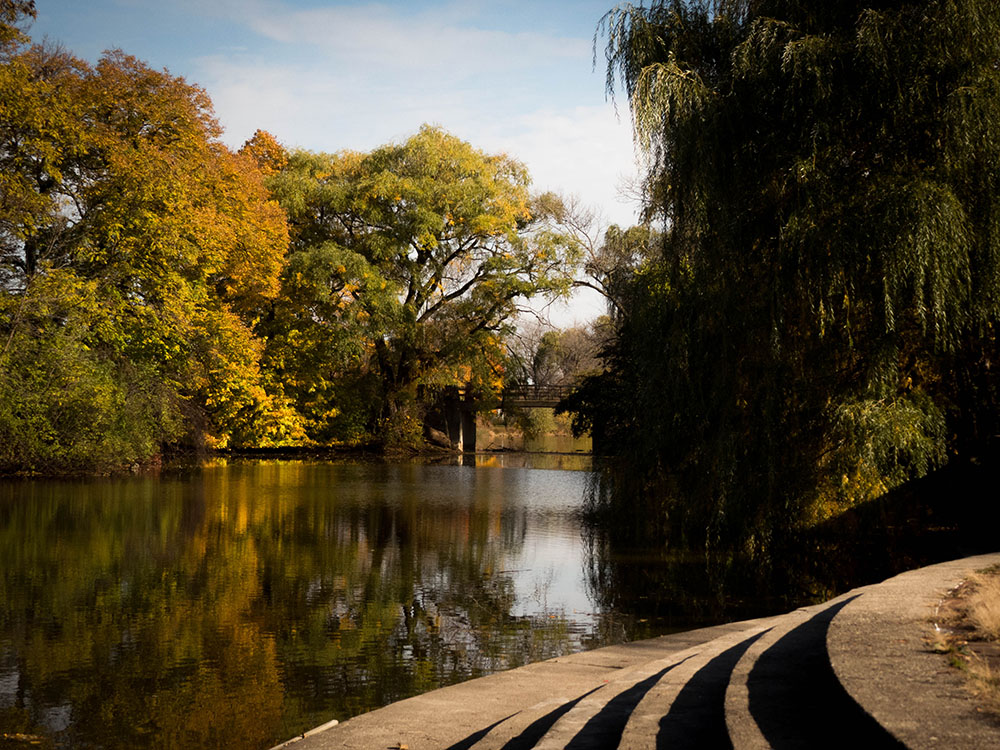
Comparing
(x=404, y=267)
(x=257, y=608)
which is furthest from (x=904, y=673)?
(x=404, y=267)

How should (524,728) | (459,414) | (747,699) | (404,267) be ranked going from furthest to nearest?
(459,414) < (404,267) < (524,728) < (747,699)

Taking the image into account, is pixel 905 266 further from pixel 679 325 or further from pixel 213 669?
pixel 213 669

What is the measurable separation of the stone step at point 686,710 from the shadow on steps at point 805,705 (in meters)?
0.24

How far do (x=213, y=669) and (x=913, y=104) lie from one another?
357 inches

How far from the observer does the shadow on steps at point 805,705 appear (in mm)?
3867

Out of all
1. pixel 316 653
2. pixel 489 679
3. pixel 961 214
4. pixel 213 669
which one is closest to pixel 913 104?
pixel 961 214

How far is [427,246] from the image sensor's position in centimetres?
3944

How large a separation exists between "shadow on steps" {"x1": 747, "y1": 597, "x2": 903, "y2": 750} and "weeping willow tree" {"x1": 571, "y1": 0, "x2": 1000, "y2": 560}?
17.7 feet

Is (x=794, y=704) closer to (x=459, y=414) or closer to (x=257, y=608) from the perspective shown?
Answer: (x=257, y=608)

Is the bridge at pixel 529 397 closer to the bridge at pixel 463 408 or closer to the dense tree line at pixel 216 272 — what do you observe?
the bridge at pixel 463 408

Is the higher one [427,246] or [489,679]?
[427,246]

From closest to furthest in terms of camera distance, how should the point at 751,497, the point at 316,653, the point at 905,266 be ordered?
1. the point at 316,653
2. the point at 905,266
3. the point at 751,497

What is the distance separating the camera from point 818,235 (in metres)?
10.4

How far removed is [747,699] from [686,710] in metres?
0.49
